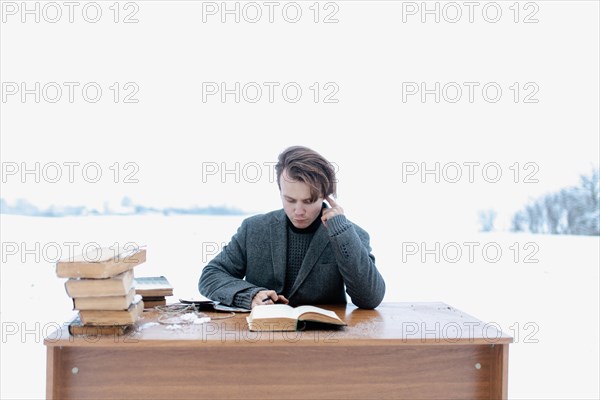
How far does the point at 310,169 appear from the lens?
2.31 meters

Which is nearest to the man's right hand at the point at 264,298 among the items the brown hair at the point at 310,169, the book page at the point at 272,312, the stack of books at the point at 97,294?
the book page at the point at 272,312

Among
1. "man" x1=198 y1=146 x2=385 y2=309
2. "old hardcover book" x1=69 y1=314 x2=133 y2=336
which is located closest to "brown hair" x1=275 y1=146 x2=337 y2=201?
"man" x1=198 y1=146 x2=385 y2=309

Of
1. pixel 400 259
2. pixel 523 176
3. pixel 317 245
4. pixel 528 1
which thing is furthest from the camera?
pixel 400 259

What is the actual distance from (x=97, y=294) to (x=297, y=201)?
81 cm

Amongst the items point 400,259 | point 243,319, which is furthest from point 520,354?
point 243,319

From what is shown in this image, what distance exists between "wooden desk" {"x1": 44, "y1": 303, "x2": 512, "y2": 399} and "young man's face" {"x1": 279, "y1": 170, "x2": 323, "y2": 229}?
0.59 metres

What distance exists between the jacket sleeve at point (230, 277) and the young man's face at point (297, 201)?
266mm

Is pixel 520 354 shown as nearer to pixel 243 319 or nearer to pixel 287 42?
pixel 287 42

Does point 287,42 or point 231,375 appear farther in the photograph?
point 287,42

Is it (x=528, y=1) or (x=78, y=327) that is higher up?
(x=528, y=1)

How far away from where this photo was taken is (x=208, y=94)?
3.77 metres

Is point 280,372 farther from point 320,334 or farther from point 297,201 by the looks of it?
point 297,201

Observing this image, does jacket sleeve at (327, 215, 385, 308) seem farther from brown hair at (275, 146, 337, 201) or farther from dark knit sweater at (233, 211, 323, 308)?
dark knit sweater at (233, 211, 323, 308)

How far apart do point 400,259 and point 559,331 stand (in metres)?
1.19
